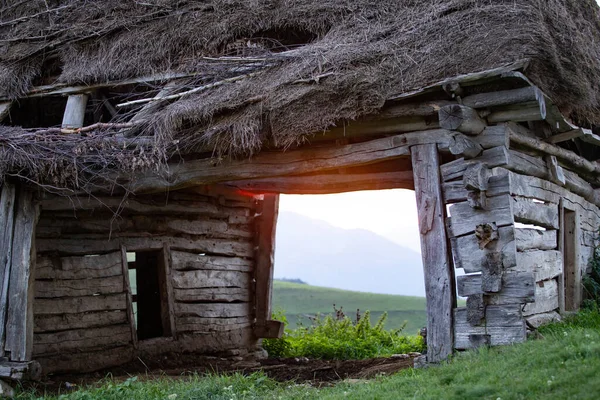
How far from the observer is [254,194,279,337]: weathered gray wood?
36.4 feet

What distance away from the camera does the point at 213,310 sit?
10445mm

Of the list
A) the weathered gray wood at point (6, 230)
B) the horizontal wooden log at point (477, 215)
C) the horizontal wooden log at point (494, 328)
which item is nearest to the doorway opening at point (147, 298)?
the weathered gray wood at point (6, 230)

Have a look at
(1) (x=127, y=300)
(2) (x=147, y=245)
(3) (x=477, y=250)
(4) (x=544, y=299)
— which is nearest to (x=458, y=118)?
(3) (x=477, y=250)

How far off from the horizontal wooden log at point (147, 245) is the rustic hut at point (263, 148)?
3cm

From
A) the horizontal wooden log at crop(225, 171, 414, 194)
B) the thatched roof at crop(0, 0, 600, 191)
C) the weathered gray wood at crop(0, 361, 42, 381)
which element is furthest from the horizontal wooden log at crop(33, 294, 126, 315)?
the horizontal wooden log at crop(225, 171, 414, 194)

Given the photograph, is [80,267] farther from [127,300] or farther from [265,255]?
[265,255]

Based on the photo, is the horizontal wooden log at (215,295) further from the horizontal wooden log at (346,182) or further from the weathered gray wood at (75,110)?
the weathered gray wood at (75,110)

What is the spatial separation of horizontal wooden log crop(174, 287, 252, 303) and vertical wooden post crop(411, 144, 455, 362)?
4.20m

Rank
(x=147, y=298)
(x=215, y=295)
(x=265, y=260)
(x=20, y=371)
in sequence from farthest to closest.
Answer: (x=147, y=298) < (x=265, y=260) < (x=215, y=295) < (x=20, y=371)

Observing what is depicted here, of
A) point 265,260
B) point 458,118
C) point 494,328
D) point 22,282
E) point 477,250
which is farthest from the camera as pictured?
point 265,260

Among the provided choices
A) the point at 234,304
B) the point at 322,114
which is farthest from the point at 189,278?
the point at 322,114

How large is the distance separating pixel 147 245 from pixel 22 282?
2.10 m

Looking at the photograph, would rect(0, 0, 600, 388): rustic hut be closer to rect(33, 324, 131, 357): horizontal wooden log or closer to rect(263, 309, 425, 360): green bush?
rect(33, 324, 131, 357): horizontal wooden log

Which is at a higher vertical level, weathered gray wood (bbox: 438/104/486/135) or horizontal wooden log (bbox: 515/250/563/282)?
weathered gray wood (bbox: 438/104/486/135)
